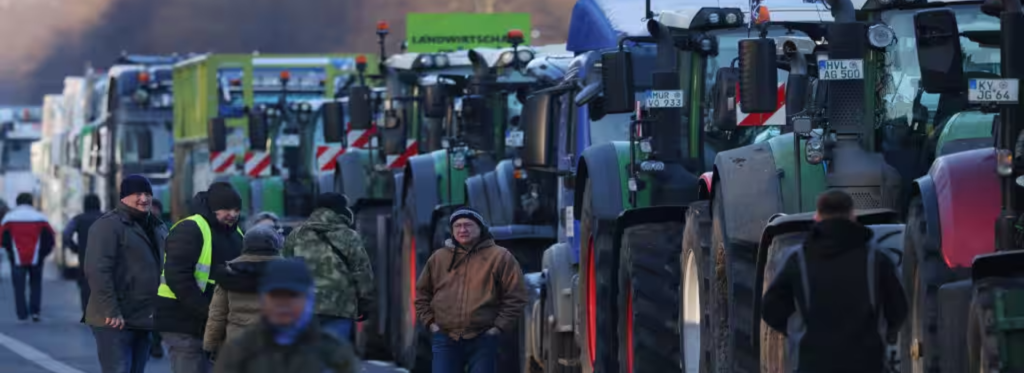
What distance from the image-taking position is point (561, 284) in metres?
16.3

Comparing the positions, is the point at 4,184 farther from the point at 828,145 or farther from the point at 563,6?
the point at 828,145

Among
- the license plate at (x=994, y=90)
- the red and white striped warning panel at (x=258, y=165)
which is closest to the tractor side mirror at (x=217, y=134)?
the red and white striped warning panel at (x=258, y=165)

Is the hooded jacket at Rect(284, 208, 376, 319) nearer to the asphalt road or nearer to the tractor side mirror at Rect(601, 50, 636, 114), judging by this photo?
the tractor side mirror at Rect(601, 50, 636, 114)

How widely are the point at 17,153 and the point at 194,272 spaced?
58461 mm

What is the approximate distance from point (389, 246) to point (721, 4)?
19.6 ft

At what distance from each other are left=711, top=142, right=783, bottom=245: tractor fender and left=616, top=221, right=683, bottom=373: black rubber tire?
181cm

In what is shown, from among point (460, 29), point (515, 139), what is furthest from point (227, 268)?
point (460, 29)

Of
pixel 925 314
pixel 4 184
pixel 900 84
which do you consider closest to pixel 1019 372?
pixel 925 314

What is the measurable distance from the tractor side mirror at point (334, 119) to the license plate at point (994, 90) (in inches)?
649

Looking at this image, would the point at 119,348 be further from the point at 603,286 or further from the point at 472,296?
the point at 603,286

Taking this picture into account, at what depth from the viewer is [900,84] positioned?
1153 centimetres

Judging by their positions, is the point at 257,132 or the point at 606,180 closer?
the point at 606,180

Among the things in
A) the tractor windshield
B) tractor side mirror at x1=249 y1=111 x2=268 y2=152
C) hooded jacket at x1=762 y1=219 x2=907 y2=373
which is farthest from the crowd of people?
tractor side mirror at x1=249 y1=111 x2=268 y2=152

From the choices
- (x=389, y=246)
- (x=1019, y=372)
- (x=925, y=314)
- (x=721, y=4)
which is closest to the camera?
(x=1019, y=372)
